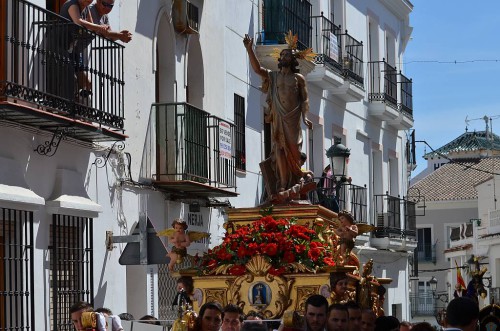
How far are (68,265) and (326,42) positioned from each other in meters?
10.8

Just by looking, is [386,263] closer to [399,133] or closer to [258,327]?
[399,133]

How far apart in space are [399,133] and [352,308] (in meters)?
22.5

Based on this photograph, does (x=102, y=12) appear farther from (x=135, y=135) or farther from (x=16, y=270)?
(x=16, y=270)

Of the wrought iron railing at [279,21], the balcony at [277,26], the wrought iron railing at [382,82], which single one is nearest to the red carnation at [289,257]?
the balcony at [277,26]

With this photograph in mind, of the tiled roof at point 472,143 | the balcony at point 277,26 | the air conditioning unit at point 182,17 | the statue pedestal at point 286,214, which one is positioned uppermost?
the tiled roof at point 472,143

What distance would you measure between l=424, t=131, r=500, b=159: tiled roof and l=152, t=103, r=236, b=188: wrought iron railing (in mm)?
45003

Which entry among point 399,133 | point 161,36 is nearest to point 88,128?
point 161,36

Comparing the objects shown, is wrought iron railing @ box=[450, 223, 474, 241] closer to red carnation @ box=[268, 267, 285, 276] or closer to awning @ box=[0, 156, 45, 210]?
awning @ box=[0, 156, 45, 210]

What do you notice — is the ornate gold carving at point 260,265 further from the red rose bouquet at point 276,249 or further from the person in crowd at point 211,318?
the person in crowd at point 211,318

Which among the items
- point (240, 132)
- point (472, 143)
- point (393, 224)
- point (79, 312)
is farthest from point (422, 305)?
point (79, 312)

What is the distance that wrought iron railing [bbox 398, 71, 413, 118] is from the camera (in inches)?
1223

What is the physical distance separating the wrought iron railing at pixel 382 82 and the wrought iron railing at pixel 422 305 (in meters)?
30.1

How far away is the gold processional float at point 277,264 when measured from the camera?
11.6m

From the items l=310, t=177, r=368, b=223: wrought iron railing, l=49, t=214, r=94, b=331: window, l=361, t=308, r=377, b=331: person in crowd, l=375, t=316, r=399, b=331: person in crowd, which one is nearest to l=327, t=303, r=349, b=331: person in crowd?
l=361, t=308, r=377, b=331: person in crowd
